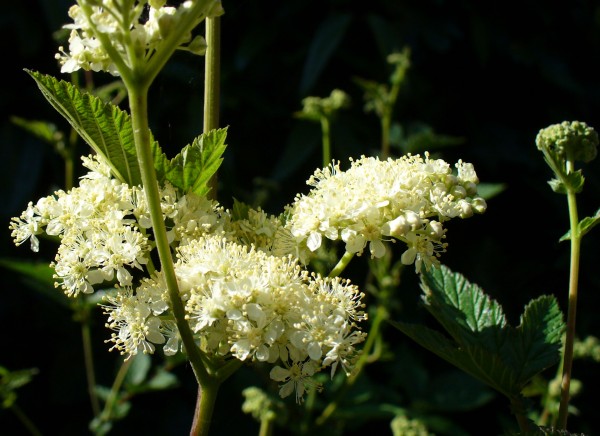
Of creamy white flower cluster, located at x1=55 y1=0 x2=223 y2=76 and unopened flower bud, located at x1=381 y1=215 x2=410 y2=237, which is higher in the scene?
creamy white flower cluster, located at x1=55 y1=0 x2=223 y2=76

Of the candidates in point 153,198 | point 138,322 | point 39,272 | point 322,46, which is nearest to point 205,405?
point 138,322

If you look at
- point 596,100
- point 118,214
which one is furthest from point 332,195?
point 596,100

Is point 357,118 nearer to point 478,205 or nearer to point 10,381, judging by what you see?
point 10,381

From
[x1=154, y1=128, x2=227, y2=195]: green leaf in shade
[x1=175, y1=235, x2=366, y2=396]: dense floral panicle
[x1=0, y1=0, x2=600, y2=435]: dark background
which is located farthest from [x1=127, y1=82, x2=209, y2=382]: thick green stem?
[x1=0, y1=0, x2=600, y2=435]: dark background

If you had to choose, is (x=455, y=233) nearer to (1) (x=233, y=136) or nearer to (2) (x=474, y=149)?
(2) (x=474, y=149)

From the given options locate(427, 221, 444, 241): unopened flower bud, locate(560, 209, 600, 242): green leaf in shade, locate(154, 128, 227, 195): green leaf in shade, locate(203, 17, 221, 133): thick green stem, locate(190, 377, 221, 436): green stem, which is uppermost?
locate(203, 17, 221, 133): thick green stem

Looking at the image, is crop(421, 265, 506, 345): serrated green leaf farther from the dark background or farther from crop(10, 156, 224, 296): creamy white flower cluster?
the dark background
